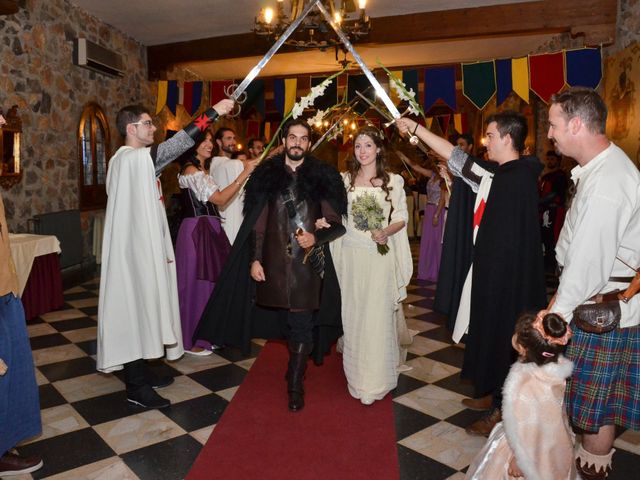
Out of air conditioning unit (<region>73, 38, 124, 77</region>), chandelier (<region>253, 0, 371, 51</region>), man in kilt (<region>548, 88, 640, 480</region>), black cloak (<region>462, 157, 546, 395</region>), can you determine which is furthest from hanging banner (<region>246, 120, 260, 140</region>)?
man in kilt (<region>548, 88, 640, 480</region>)

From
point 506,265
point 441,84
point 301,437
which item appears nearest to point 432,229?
point 441,84

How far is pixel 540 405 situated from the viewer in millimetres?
1714

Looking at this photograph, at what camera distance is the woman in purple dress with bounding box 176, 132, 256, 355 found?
148 inches

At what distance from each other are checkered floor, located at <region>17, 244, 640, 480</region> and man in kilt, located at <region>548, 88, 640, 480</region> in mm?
518

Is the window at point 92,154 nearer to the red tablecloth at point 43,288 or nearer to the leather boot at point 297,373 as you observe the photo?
the red tablecloth at point 43,288

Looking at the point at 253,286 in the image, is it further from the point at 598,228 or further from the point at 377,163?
the point at 598,228

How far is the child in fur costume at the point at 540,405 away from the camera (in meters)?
1.69

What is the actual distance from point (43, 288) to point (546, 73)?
6.22m

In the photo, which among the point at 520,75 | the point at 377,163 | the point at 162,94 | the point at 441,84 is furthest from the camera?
the point at 162,94

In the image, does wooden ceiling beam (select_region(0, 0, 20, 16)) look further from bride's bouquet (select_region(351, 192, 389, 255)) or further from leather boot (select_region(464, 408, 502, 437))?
leather boot (select_region(464, 408, 502, 437))

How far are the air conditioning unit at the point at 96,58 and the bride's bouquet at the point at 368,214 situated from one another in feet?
17.3

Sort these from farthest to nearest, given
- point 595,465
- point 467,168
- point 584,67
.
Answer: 1. point 584,67
2. point 467,168
3. point 595,465

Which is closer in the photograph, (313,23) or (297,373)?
(297,373)

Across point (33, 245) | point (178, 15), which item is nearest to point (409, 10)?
point (178, 15)
